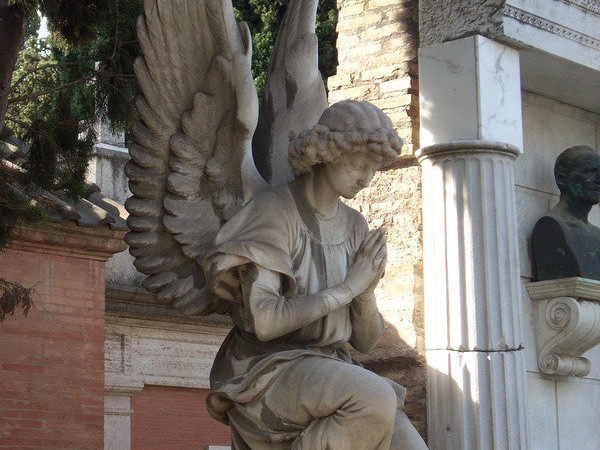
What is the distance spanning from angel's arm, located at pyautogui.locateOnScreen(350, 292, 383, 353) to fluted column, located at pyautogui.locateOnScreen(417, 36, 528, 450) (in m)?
1.47

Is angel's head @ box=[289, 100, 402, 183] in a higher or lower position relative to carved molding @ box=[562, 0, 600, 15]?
lower

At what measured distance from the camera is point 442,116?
24.3ft

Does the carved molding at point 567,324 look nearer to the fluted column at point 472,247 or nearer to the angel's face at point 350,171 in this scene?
the fluted column at point 472,247

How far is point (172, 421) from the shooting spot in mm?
13016

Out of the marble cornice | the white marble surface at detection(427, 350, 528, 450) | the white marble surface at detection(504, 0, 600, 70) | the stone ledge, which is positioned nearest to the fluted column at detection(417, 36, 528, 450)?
the white marble surface at detection(427, 350, 528, 450)

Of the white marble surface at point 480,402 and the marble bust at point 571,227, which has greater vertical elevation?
the marble bust at point 571,227

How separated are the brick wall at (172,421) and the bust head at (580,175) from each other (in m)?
5.96

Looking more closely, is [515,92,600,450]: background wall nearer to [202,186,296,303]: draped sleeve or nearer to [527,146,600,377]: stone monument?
[527,146,600,377]: stone monument

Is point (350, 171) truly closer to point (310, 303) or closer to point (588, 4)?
point (310, 303)

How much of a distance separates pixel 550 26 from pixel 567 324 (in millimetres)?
1582

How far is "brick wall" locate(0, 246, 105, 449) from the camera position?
1027cm

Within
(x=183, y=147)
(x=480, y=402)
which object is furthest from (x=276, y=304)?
(x=480, y=402)

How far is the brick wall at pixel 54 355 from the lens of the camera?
10.3 meters

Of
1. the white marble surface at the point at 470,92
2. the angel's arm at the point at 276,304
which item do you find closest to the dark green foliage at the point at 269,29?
the white marble surface at the point at 470,92
